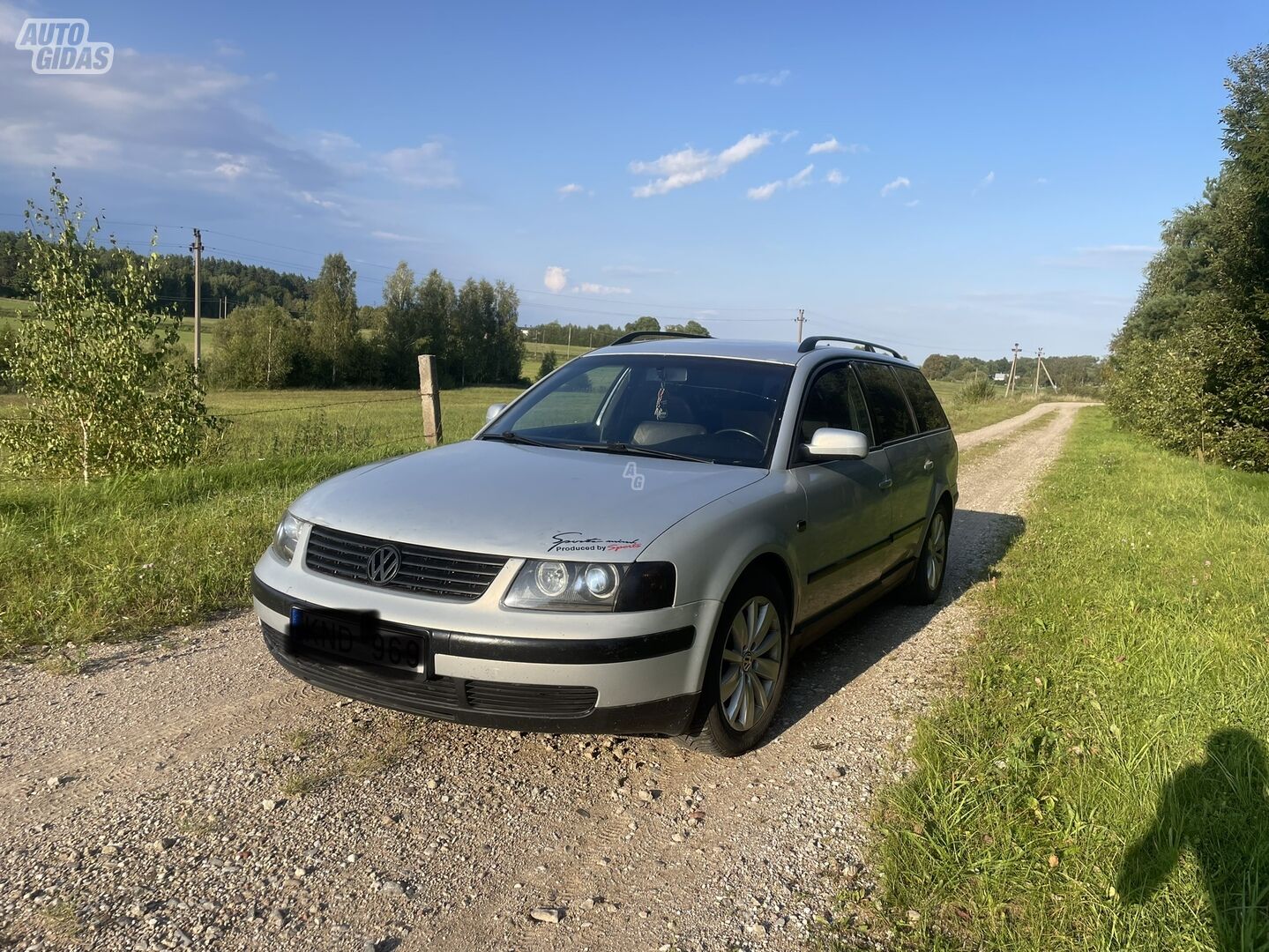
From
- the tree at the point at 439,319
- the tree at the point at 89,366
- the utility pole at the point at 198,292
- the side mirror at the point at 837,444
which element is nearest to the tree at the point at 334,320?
the tree at the point at 439,319

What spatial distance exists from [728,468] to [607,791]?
1.46 meters

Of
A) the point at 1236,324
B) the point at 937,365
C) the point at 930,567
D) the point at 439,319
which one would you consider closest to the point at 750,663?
the point at 930,567

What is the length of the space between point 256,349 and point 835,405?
62.0 m

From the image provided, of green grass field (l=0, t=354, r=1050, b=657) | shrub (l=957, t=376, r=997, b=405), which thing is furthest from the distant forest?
green grass field (l=0, t=354, r=1050, b=657)

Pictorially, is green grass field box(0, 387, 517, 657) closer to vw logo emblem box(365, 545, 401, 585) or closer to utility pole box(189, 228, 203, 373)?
vw logo emblem box(365, 545, 401, 585)

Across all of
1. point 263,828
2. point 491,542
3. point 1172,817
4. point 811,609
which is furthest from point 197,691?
point 1172,817

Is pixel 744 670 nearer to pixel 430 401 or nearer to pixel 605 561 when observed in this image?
pixel 605 561

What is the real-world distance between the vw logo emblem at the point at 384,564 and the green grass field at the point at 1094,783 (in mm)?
1813

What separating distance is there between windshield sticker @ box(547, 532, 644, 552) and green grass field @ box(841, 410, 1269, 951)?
4.30 ft

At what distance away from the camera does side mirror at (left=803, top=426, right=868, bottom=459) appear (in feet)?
12.8

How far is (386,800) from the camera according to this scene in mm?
2924

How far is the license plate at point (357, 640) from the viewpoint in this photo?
9.29 ft

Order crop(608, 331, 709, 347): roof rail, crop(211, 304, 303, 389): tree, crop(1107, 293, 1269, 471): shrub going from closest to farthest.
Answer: crop(608, 331, 709, 347): roof rail → crop(1107, 293, 1269, 471): shrub → crop(211, 304, 303, 389): tree

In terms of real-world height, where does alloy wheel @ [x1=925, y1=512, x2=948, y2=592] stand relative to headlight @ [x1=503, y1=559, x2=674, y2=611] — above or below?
below
